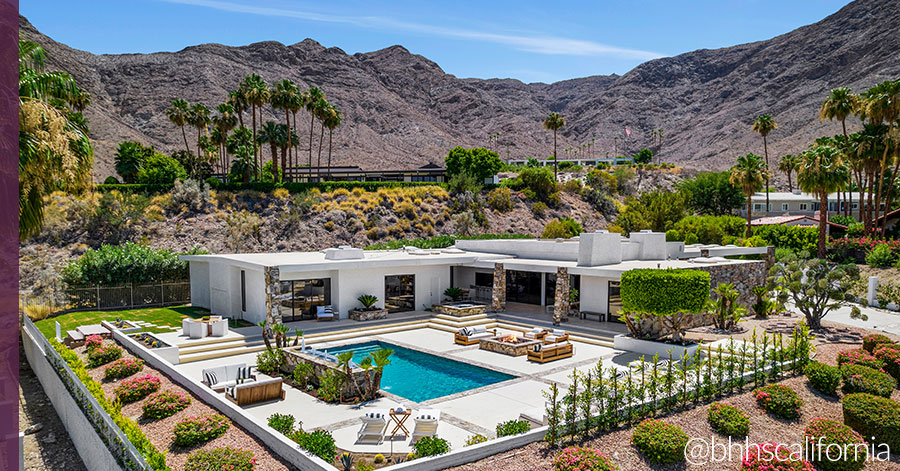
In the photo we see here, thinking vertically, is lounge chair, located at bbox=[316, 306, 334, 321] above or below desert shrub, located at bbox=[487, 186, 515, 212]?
below

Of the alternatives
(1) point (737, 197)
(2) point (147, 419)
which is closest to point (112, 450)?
(2) point (147, 419)

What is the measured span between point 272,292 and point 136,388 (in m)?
6.93

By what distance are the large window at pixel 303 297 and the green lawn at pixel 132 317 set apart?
1946mm

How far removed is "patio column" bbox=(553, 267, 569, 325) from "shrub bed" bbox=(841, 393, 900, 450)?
11.2 metres

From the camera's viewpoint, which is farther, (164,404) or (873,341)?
(873,341)

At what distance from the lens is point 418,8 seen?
42.9m

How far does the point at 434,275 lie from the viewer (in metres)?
26.3

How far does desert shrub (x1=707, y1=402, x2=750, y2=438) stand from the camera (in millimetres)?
11156

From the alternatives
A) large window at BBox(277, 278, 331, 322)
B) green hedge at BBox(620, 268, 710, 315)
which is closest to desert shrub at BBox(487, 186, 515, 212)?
large window at BBox(277, 278, 331, 322)

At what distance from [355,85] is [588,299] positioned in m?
128

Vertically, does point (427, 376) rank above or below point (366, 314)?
below

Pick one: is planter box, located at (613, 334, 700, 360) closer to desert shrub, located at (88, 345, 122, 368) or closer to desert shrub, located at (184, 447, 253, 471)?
desert shrub, located at (184, 447, 253, 471)

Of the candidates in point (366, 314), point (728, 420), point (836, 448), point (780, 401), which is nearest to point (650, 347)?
point (780, 401)

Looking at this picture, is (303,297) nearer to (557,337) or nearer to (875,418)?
(557,337)
